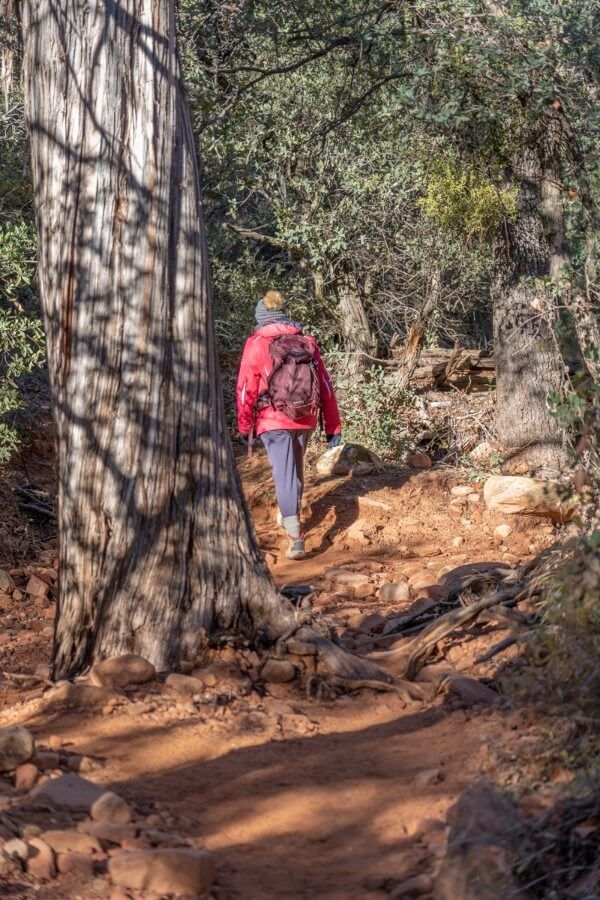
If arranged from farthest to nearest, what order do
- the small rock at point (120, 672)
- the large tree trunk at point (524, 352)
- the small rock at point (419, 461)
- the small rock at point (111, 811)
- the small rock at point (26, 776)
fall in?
the small rock at point (419, 461), the large tree trunk at point (524, 352), the small rock at point (120, 672), the small rock at point (26, 776), the small rock at point (111, 811)

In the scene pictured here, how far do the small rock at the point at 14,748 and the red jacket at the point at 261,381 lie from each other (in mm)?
4850

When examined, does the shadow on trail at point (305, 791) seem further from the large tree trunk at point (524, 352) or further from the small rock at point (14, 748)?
the large tree trunk at point (524, 352)

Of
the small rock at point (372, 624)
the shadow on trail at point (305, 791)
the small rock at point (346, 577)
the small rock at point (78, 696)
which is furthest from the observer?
the small rock at point (346, 577)

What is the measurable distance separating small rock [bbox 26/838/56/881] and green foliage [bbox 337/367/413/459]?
27.4 feet

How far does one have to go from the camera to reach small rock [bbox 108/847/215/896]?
9.82 ft

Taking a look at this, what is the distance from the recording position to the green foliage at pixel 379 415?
36.7 feet

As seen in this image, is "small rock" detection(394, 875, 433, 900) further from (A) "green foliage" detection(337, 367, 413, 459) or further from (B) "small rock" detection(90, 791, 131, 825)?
(A) "green foliage" detection(337, 367, 413, 459)

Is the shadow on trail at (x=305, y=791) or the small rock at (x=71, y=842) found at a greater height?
the small rock at (x=71, y=842)

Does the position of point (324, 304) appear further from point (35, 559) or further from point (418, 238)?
point (35, 559)

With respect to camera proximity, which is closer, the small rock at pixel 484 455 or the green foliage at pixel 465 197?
the green foliage at pixel 465 197

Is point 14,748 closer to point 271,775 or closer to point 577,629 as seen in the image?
point 271,775

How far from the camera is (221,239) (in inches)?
572

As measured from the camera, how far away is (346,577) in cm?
778

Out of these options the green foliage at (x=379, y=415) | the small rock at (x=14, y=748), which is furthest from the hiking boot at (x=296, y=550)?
the small rock at (x=14, y=748)
